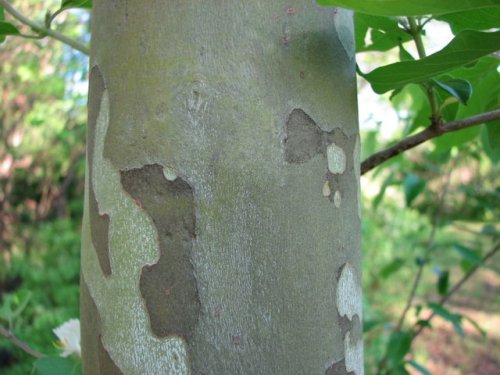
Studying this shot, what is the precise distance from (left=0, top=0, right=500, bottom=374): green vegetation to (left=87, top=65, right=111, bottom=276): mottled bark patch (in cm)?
26

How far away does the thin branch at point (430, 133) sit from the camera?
60 centimetres

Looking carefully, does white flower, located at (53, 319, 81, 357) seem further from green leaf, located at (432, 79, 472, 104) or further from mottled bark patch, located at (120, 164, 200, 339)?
green leaf, located at (432, 79, 472, 104)

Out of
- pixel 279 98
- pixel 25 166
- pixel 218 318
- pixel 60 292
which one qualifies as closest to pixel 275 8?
pixel 279 98

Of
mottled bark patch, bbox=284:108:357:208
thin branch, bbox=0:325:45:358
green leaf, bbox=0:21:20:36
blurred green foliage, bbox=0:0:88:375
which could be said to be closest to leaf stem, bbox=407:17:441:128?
mottled bark patch, bbox=284:108:357:208

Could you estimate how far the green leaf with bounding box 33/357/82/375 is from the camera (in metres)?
0.75

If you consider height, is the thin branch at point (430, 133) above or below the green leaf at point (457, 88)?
below

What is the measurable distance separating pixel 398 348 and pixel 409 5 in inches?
48.9

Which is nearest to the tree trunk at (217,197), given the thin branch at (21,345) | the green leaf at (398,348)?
the thin branch at (21,345)

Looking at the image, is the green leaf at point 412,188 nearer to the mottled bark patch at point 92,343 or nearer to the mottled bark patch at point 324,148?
the mottled bark patch at point 324,148

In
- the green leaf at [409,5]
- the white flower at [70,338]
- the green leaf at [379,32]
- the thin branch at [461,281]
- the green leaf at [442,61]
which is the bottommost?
the thin branch at [461,281]

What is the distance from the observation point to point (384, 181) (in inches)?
73.9

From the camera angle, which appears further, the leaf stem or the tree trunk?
the leaf stem

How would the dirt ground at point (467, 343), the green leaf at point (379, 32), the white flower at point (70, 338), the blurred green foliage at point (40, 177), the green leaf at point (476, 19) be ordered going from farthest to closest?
1. the dirt ground at point (467, 343)
2. the blurred green foliage at point (40, 177)
3. the white flower at point (70, 338)
4. the green leaf at point (379, 32)
5. the green leaf at point (476, 19)

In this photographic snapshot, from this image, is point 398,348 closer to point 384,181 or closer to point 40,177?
point 384,181
